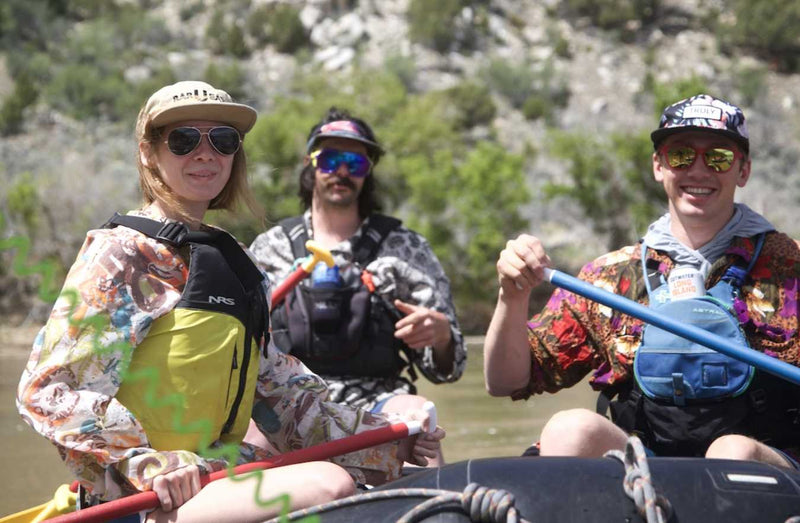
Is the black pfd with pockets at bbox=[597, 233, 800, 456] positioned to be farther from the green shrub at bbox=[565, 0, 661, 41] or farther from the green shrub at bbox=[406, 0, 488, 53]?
the green shrub at bbox=[565, 0, 661, 41]

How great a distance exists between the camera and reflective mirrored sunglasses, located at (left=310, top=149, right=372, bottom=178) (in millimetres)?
4277

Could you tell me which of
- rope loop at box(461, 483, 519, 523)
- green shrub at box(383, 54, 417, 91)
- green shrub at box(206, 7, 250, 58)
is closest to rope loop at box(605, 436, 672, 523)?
rope loop at box(461, 483, 519, 523)

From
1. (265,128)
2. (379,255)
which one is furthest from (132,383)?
(265,128)

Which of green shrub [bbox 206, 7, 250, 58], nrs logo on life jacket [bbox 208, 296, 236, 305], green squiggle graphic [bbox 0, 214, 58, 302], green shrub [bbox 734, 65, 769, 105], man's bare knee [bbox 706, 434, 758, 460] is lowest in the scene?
man's bare knee [bbox 706, 434, 758, 460]

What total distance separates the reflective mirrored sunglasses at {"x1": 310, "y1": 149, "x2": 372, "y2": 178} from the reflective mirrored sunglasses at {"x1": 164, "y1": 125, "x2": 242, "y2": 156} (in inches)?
60.9

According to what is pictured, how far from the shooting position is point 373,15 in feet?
139

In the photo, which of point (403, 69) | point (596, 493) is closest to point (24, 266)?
point (596, 493)

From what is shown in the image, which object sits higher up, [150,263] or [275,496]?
[150,263]

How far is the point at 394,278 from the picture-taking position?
167 inches

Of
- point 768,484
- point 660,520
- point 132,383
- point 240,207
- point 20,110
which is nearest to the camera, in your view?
point 660,520

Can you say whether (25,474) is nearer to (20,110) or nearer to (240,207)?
(240,207)

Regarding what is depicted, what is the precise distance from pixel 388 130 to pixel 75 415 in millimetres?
19991

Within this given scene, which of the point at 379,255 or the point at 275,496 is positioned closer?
the point at 275,496

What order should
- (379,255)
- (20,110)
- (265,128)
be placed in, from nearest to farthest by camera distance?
(379,255) < (265,128) < (20,110)
